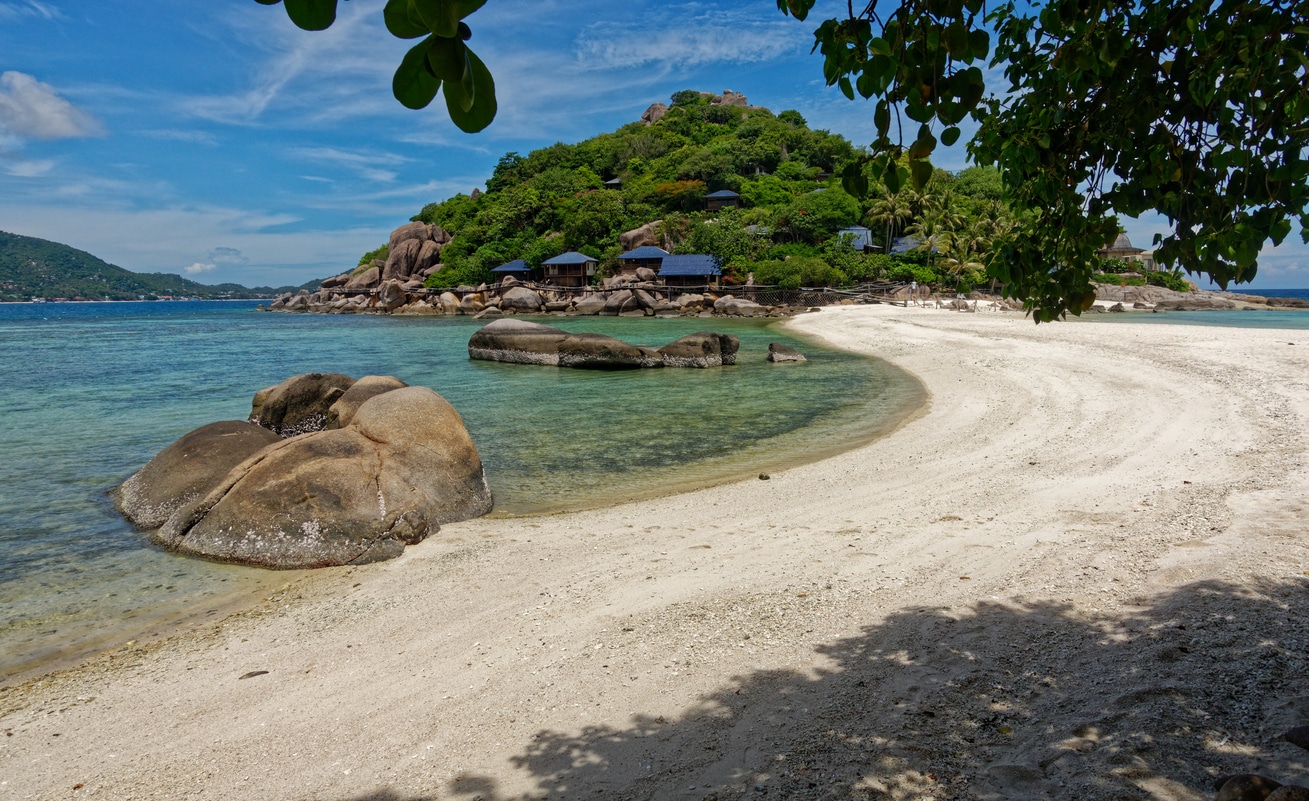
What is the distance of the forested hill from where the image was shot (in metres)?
57.1

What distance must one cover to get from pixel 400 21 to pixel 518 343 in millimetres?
25271

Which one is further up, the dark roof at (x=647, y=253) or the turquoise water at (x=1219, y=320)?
the dark roof at (x=647, y=253)

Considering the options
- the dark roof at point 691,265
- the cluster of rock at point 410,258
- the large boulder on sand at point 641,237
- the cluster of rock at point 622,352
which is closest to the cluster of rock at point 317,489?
the cluster of rock at point 622,352

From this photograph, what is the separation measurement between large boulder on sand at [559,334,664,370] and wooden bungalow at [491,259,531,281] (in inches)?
1982

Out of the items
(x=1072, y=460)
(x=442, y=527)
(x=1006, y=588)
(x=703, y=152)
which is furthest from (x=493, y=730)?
(x=703, y=152)

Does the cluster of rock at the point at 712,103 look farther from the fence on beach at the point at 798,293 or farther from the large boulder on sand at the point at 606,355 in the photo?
the large boulder on sand at the point at 606,355

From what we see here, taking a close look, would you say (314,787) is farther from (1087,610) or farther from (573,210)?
(573,210)

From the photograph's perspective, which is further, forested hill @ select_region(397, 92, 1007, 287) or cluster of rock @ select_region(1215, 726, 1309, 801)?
forested hill @ select_region(397, 92, 1007, 287)

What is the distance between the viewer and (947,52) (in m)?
2.17

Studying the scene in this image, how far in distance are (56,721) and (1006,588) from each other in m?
5.99

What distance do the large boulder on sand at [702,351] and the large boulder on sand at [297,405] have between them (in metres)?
12.7

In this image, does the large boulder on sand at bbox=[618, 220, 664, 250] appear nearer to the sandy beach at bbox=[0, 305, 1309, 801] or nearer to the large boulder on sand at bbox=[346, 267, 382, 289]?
the large boulder on sand at bbox=[346, 267, 382, 289]

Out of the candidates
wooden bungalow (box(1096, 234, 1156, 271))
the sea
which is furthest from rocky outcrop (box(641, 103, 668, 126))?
the sea

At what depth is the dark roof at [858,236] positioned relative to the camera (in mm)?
59650
